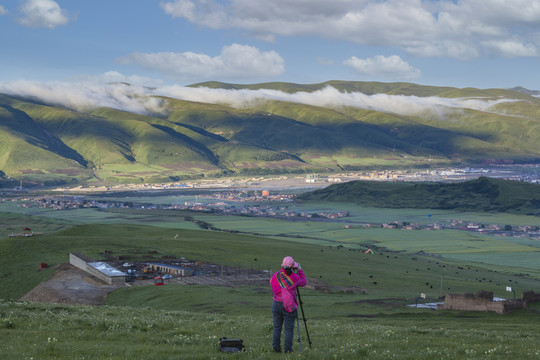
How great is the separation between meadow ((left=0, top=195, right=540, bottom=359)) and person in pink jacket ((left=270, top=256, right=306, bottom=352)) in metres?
0.66

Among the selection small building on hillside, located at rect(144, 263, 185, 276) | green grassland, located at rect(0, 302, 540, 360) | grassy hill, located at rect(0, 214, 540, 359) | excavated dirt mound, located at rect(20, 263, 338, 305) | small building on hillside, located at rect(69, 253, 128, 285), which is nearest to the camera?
green grassland, located at rect(0, 302, 540, 360)

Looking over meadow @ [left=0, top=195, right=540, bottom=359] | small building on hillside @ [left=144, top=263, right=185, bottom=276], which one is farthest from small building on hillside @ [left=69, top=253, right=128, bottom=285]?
small building on hillside @ [left=144, top=263, right=185, bottom=276]

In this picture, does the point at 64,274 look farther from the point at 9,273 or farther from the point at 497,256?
the point at 497,256

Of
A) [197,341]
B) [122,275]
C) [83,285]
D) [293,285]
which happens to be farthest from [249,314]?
[122,275]

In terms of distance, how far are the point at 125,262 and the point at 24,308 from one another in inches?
2408

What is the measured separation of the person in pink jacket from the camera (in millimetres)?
21062

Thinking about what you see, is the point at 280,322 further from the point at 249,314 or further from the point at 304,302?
the point at 304,302

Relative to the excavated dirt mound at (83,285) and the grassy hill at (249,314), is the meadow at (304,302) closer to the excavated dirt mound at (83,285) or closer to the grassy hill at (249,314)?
the grassy hill at (249,314)

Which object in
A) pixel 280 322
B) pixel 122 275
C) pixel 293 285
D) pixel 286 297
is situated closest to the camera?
pixel 286 297

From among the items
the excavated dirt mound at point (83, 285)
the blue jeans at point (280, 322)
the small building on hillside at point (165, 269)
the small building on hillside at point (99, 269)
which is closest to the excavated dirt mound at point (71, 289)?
the excavated dirt mound at point (83, 285)

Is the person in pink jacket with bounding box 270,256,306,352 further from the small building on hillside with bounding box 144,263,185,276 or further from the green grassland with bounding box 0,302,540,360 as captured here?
the small building on hillside with bounding box 144,263,185,276

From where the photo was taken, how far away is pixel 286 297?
68.8 feet

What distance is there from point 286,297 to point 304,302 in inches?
1533

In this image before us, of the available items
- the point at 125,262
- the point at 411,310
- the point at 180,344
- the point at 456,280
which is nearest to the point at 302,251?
the point at 456,280
